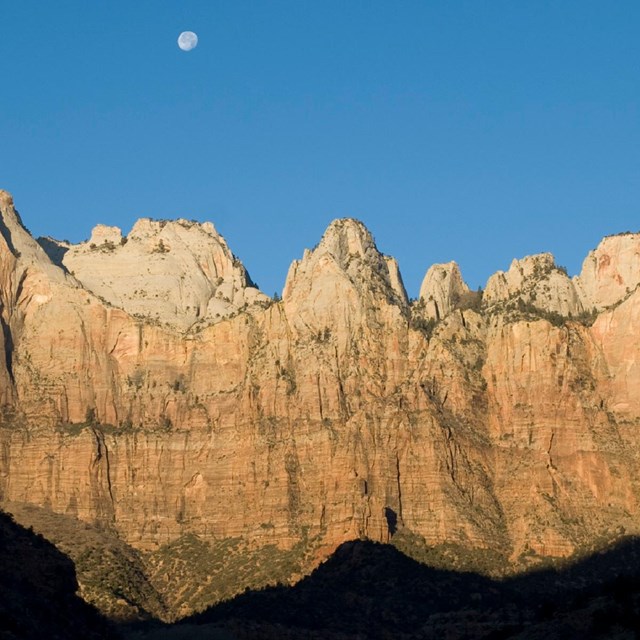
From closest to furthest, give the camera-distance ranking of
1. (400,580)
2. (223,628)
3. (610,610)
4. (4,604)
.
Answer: (4,604), (610,610), (223,628), (400,580)

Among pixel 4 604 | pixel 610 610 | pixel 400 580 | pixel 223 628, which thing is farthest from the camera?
pixel 400 580

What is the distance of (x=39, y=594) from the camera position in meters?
141

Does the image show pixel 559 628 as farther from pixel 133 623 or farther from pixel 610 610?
pixel 133 623

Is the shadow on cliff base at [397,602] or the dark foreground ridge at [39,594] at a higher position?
the shadow on cliff base at [397,602]

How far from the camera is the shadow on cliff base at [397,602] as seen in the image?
182875 mm

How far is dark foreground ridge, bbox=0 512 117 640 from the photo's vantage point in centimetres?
13388

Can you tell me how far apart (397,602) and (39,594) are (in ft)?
191

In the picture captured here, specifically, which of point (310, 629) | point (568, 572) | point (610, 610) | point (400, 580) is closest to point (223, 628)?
point (310, 629)

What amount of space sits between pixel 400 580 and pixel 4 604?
69176mm

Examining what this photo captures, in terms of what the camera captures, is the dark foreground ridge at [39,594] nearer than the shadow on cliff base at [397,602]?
Yes

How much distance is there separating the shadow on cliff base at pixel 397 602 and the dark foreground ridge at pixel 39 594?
1200 inches

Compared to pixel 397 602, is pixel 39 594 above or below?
below

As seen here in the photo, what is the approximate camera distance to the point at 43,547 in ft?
488

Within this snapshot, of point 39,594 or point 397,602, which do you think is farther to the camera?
point 397,602
